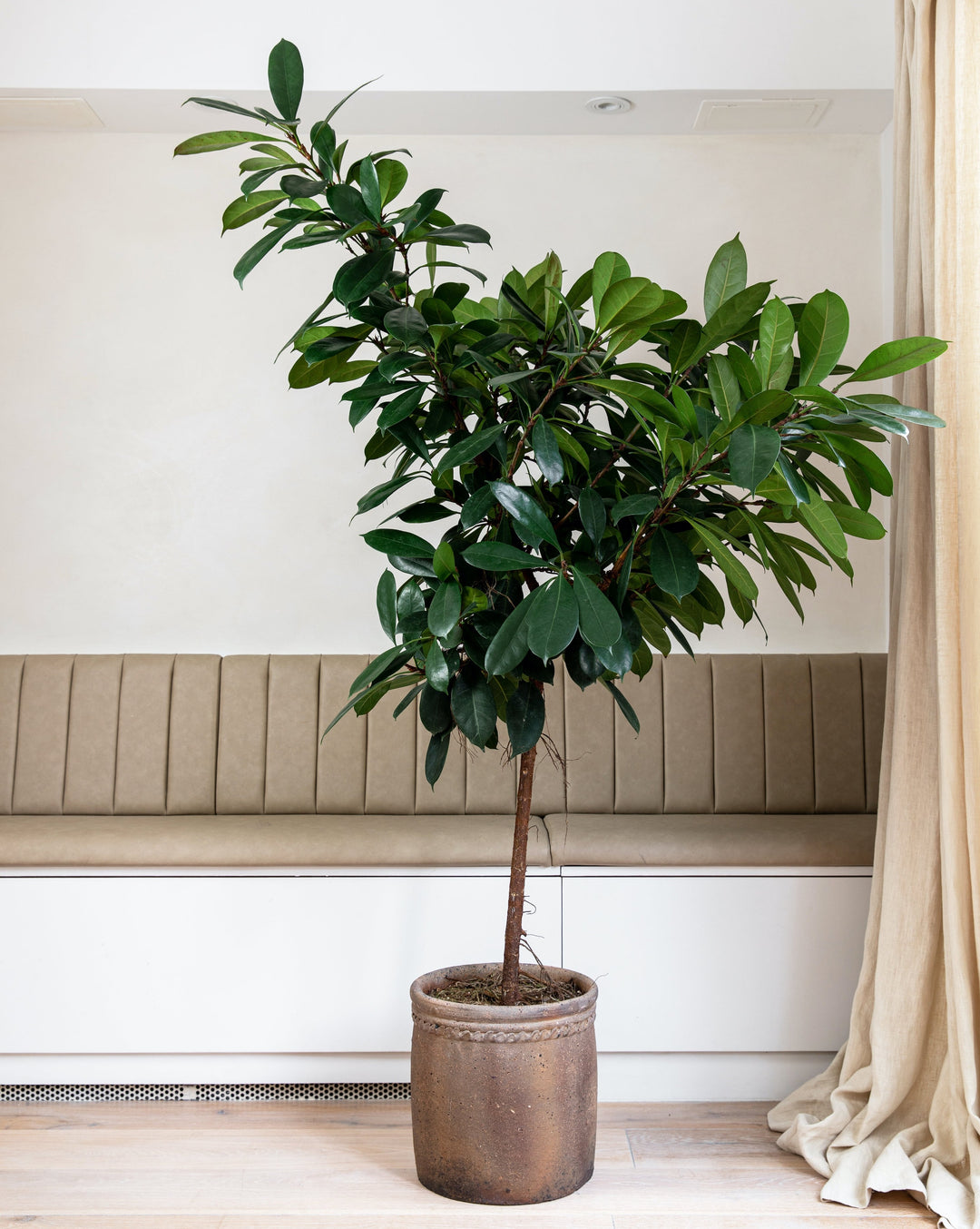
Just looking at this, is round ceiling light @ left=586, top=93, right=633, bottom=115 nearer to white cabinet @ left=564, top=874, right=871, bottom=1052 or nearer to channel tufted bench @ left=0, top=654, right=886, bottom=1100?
channel tufted bench @ left=0, top=654, right=886, bottom=1100

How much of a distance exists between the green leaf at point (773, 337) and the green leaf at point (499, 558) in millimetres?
483

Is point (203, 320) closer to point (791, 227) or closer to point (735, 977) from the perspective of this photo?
point (791, 227)

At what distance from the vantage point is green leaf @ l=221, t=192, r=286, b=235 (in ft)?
6.00

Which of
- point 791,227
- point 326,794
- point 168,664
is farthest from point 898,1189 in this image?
point 791,227

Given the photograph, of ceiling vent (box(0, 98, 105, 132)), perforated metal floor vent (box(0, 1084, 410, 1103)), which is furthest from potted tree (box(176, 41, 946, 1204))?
ceiling vent (box(0, 98, 105, 132))

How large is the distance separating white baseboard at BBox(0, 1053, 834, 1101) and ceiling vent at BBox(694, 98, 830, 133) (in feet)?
8.54

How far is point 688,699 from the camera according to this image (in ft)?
10.0

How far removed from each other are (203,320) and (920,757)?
97.2 inches

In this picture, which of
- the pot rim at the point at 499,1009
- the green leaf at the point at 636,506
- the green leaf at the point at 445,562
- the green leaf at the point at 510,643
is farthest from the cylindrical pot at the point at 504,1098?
the green leaf at the point at 636,506

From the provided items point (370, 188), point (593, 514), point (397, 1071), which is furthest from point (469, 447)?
point (397, 1071)

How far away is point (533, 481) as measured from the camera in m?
1.89

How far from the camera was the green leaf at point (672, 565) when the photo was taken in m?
1.71

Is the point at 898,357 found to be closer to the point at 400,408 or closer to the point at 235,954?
the point at 400,408

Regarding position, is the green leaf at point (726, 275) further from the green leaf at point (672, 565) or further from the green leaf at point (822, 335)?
the green leaf at point (672, 565)
